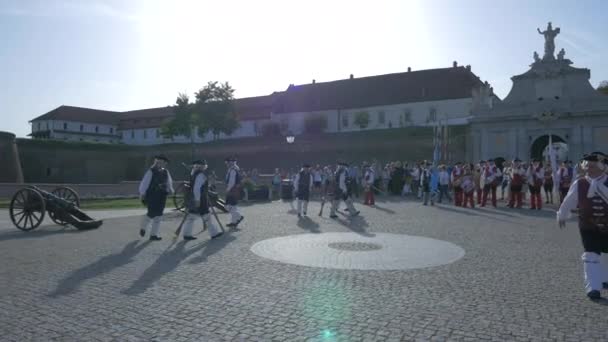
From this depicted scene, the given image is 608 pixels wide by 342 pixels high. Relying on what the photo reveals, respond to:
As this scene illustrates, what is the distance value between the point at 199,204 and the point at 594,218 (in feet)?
26.4

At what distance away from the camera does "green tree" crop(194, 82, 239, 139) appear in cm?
6294

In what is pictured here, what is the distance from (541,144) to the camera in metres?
42.0

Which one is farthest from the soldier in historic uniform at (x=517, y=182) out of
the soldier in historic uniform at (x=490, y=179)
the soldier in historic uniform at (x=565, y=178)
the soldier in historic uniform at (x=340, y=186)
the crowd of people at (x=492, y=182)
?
the soldier in historic uniform at (x=340, y=186)

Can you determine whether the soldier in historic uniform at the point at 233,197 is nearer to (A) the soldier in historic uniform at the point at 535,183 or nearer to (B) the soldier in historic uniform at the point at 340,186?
(B) the soldier in historic uniform at the point at 340,186

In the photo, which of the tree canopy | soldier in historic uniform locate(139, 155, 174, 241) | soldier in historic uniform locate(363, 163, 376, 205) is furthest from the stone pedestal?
soldier in historic uniform locate(139, 155, 174, 241)

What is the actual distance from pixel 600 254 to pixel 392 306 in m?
2.96

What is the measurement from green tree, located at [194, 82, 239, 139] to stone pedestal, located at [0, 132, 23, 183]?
25353mm

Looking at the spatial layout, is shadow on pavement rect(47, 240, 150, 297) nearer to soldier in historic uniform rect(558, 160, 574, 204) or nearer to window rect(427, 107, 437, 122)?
soldier in historic uniform rect(558, 160, 574, 204)

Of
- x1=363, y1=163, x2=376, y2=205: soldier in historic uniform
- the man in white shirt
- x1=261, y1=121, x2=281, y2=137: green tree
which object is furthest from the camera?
x1=261, y1=121, x2=281, y2=137: green tree

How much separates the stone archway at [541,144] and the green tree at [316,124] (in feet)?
104

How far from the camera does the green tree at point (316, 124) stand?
6719 centimetres

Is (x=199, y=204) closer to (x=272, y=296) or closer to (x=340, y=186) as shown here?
(x=272, y=296)

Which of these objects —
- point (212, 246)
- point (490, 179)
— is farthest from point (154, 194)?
point (490, 179)

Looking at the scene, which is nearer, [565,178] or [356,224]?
[356,224]
